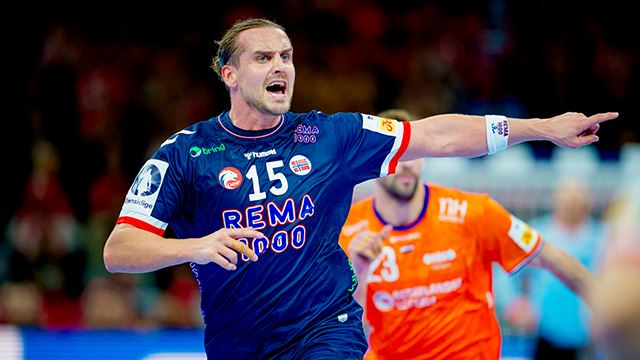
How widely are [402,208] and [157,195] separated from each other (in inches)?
93.9

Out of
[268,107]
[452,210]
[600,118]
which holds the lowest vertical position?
[452,210]

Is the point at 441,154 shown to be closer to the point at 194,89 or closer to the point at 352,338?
the point at 352,338

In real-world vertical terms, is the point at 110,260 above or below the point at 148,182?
below

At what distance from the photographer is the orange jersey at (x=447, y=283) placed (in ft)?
22.5

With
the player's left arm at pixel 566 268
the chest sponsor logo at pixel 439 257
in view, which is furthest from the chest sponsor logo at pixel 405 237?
the player's left arm at pixel 566 268

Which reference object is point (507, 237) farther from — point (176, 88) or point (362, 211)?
point (176, 88)

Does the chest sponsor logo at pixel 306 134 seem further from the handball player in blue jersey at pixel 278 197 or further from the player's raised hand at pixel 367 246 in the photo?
the player's raised hand at pixel 367 246

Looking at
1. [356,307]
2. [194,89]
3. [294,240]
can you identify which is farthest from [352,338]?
[194,89]

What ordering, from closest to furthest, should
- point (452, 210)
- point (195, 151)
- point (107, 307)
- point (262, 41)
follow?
point (195, 151) < point (262, 41) < point (452, 210) < point (107, 307)

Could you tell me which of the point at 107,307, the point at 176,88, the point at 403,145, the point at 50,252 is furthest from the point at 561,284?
the point at 176,88

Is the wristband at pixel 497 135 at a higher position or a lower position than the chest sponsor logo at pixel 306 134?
lower

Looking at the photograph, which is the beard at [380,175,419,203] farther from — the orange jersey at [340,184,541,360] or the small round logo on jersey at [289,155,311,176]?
the small round logo on jersey at [289,155,311,176]

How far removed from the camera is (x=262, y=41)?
5871 millimetres

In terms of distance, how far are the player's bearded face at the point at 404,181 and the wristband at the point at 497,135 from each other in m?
1.49
